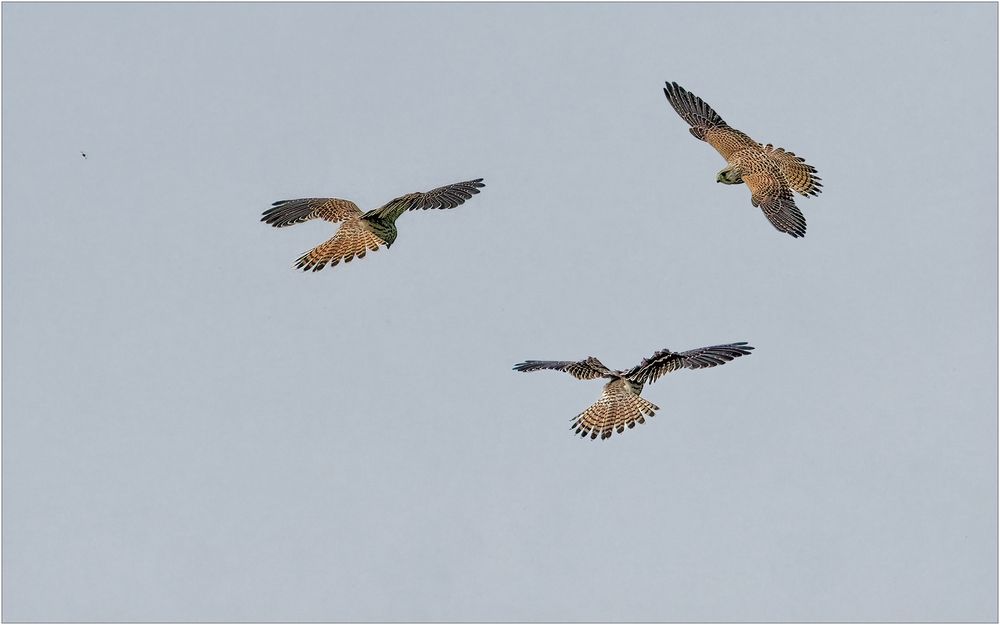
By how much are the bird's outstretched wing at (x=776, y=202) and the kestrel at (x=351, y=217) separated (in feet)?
24.1

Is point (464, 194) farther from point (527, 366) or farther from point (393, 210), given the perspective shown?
point (527, 366)

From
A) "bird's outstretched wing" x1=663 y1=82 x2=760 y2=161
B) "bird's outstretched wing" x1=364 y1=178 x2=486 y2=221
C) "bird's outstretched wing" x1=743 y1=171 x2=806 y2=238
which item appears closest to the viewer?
"bird's outstretched wing" x1=364 y1=178 x2=486 y2=221

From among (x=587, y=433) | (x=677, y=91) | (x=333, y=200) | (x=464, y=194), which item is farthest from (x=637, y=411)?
(x=677, y=91)

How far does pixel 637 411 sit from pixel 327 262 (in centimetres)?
689

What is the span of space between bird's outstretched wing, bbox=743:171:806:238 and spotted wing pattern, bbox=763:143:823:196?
303mm

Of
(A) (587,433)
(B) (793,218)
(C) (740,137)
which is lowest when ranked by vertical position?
(A) (587,433)

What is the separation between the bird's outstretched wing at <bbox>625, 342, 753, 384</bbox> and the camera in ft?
97.5

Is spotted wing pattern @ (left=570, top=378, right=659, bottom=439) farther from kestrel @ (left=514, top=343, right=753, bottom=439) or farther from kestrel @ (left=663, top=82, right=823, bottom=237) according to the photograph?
kestrel @ (left=663, top=82, right=823, bottom=237)

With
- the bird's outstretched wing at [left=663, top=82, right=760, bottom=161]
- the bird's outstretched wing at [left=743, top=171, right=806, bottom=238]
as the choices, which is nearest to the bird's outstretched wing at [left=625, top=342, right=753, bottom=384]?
the bird's outstretched wing at [left=743, top=171, right=806, bottom=238]

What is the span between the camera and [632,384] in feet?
99.4

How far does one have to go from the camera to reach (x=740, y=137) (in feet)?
119

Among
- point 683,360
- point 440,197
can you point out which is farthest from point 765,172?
point 440,197

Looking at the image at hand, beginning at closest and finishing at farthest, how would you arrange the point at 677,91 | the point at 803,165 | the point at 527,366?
the point at 527,366 < the point at 803,165 < the point at 677,91

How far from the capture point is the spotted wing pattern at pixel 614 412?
30203 millimetres
